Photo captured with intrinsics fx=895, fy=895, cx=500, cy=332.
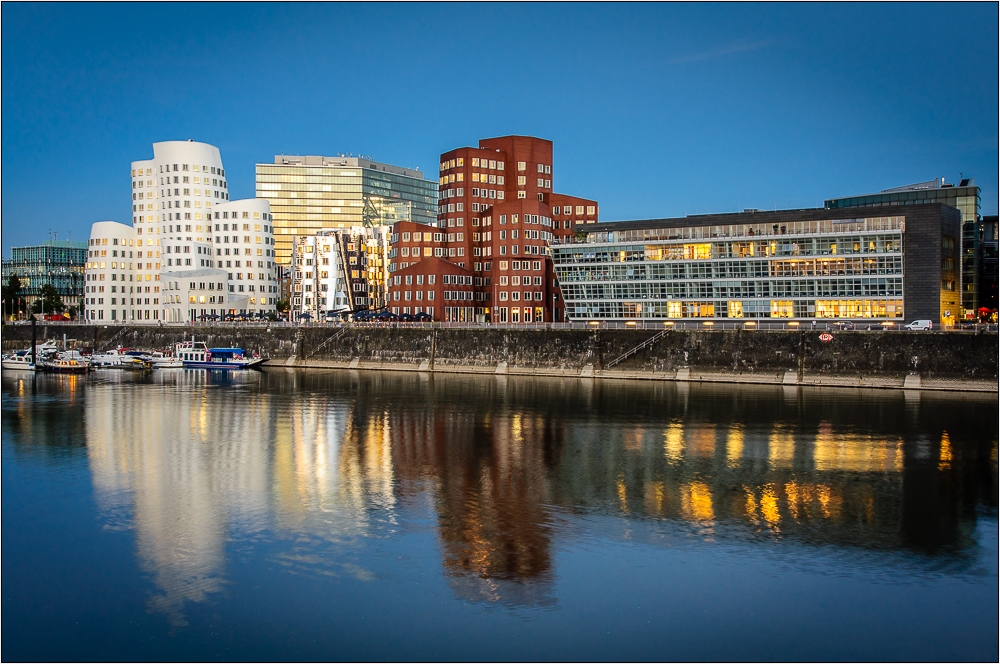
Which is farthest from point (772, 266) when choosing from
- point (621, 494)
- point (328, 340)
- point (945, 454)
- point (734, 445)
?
point (621, 494)

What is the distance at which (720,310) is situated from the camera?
13700cm

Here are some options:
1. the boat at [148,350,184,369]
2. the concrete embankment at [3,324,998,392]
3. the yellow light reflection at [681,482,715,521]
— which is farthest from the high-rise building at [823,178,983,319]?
the yellow light reflection at [681,482,715,521]

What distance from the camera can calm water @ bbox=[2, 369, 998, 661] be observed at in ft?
103

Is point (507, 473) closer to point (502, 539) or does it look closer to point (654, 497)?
point (654, 497)

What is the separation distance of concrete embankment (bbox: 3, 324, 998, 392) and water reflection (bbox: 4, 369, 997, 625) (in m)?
7.96

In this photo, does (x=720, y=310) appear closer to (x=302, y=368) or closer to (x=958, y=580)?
(x=302, y=368)

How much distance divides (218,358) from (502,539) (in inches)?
4702

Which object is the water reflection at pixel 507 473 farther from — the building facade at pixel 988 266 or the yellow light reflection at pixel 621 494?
the building facade at pixel 988 266

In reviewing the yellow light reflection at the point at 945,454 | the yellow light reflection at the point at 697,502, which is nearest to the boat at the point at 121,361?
the yellow light reflection at the point at 697,502

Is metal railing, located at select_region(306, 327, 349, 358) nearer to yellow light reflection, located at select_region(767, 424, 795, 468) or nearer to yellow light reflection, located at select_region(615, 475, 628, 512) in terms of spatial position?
yellow light reflection, located at select_region(767, 424, 795, 468)

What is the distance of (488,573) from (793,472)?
27500mm

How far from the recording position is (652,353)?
11862 cm

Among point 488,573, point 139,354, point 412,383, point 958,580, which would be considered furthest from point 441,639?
point 139,354

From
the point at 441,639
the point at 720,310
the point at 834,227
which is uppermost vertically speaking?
the point at 834,227
